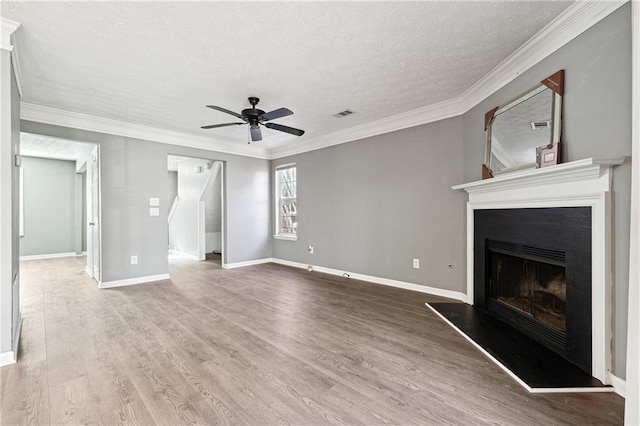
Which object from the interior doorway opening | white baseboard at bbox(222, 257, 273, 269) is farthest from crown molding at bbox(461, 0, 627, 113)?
the interior doorway opening

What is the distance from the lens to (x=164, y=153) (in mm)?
4824

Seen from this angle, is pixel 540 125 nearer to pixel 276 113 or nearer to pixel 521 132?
pixel 521 132

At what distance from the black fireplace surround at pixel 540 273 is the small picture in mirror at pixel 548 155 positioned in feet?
1.23

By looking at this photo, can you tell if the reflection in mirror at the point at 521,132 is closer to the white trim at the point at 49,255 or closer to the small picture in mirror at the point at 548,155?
the small picture in mirror at the point at 548,155

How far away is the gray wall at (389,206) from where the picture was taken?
367 centimetres

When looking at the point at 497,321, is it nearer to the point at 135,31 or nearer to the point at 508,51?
the point at 508,51

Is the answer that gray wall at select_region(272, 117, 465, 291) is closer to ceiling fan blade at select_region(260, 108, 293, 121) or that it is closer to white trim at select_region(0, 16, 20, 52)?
ceiling fan blade at select_region(260, 108, 293, 121)

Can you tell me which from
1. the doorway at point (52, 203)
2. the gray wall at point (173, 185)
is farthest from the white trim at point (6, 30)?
the gray wall at point (173, 185)

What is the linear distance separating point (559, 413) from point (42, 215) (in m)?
10.2

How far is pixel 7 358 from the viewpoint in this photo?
2.09 metres

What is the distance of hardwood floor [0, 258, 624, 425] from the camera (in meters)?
1.57

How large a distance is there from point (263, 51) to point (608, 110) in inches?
102

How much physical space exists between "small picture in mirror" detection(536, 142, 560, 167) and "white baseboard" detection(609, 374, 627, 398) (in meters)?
1.49

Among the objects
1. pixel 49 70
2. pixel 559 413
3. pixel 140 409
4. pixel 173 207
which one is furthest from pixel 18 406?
pixel 173 207
